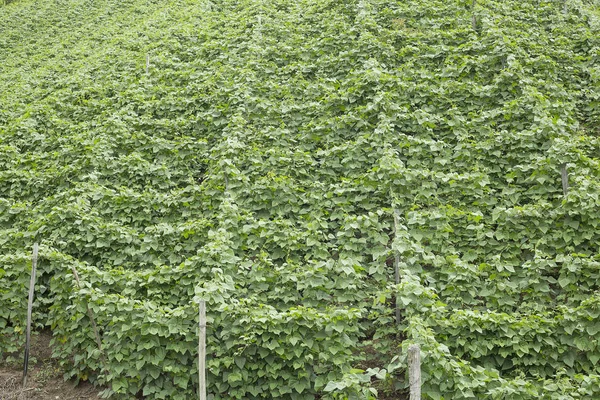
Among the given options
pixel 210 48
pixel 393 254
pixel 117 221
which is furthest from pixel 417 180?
pixel 210 48

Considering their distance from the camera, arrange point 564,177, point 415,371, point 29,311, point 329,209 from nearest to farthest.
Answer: point 415,371, point 29,311, point 564,177, point 329,209

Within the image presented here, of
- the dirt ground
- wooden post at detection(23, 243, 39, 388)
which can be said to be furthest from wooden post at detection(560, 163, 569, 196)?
wooden post at detection(23, 243, 39, 388)

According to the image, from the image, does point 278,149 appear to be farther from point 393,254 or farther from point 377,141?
point 393,254

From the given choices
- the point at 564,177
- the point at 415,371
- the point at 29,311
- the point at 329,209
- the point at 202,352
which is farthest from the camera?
the point at 329,209

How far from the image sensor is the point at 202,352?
543 cm

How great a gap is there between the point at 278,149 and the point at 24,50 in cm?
1567

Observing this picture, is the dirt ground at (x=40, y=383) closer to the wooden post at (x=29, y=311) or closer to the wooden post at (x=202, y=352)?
the wooden post at (x=29, y=311)

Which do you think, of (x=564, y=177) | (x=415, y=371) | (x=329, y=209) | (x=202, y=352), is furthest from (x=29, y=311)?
(x=564, y=177)

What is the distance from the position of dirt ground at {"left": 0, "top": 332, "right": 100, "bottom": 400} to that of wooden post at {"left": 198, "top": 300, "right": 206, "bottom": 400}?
→ 1.80 m

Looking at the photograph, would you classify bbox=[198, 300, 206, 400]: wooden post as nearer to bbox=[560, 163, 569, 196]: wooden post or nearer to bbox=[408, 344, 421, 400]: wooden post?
bbox=[408, 344, 421, 400]: wooden post

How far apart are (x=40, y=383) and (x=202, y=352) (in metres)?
2.60

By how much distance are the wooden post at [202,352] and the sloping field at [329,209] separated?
275 mm

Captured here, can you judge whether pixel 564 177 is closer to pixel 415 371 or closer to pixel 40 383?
pixel 415 371

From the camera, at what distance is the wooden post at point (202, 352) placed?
529 cm
